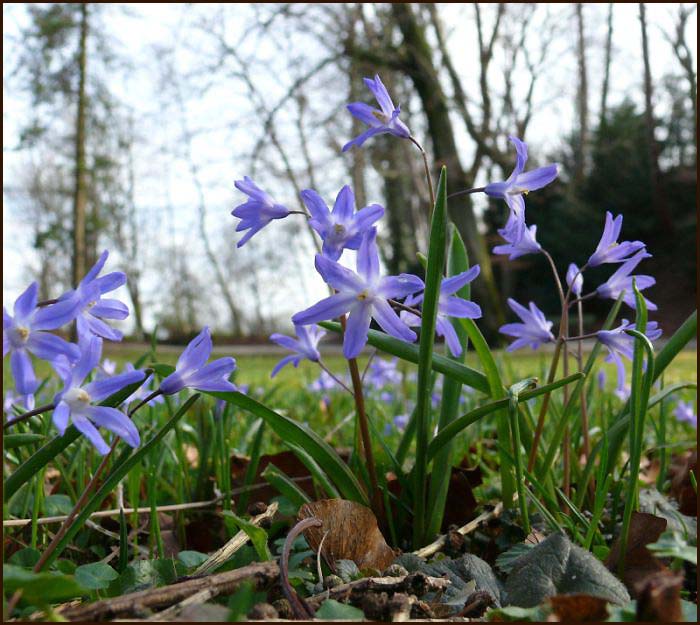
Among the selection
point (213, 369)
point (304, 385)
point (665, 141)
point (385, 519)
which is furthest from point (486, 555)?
point (665, 141)

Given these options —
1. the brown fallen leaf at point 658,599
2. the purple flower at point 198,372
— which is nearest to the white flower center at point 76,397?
the purple flower at point 198,372

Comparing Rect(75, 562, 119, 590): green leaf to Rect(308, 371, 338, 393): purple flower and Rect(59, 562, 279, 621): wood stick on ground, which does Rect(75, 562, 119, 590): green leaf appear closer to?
Rect(59, 562, 279, 621): wood stick on ground

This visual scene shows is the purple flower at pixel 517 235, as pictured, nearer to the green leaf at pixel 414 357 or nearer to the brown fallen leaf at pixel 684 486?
the green leaf at pixel 414 357

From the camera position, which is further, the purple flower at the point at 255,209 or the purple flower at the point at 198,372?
the purple flower at the point at 255,209

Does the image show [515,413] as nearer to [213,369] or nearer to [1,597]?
[213,369]

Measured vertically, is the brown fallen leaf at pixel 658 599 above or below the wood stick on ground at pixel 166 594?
below
